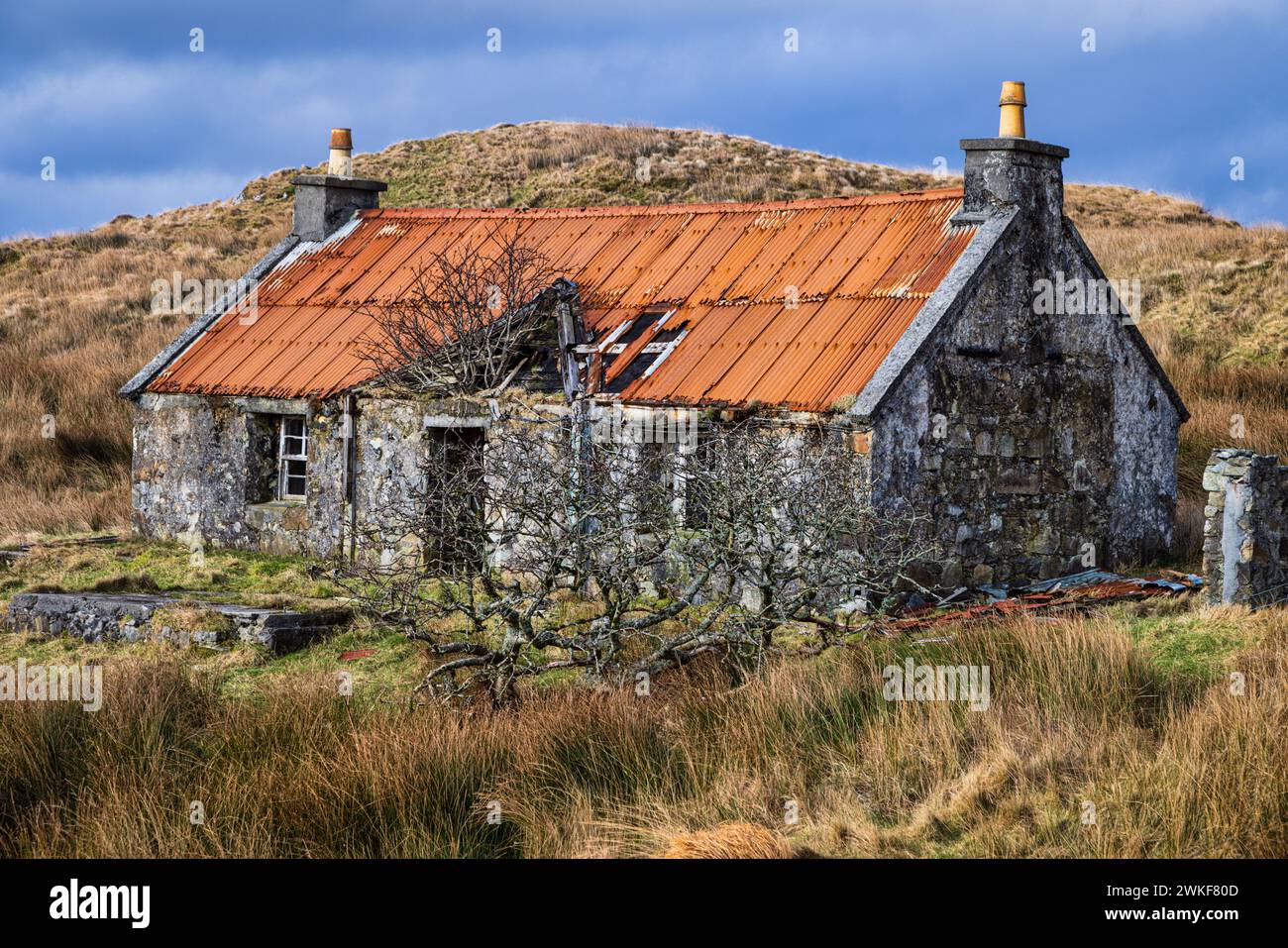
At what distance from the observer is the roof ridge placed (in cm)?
1616

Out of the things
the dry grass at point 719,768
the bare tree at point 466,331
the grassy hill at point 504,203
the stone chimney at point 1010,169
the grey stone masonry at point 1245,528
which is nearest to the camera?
the dry grass at point 719,768

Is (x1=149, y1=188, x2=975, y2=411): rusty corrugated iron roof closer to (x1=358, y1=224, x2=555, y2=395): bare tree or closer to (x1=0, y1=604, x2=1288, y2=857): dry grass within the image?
(x1=358, y1=224, x2=555, y2=395): bare tree

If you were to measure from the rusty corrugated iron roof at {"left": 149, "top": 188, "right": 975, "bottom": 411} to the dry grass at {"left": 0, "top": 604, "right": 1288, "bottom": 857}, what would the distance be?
4.56 metres

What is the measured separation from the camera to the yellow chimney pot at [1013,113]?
1493 cm

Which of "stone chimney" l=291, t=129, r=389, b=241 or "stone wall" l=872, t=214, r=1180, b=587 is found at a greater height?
"stone chimney" l=291, t=129, r=389, b=241

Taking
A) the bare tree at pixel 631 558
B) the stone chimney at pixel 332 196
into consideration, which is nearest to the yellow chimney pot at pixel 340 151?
the stone chimney at pixel 332 196

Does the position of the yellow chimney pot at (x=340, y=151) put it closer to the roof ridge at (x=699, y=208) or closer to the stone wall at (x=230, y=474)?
the roof ridge at (x=699, y=208)

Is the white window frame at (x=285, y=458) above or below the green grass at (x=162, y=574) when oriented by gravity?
above

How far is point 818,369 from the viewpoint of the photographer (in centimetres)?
1387

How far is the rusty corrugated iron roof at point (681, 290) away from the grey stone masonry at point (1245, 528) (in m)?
3.18

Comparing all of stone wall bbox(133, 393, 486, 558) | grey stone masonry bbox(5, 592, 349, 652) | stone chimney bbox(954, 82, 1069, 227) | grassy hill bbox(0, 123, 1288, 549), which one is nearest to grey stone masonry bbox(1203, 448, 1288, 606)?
stone chimney bbox(954, 82, 1069, 227)

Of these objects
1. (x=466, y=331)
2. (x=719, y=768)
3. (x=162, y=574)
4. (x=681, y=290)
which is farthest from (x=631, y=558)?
(x=162, y=574)

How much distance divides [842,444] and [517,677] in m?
3.88
